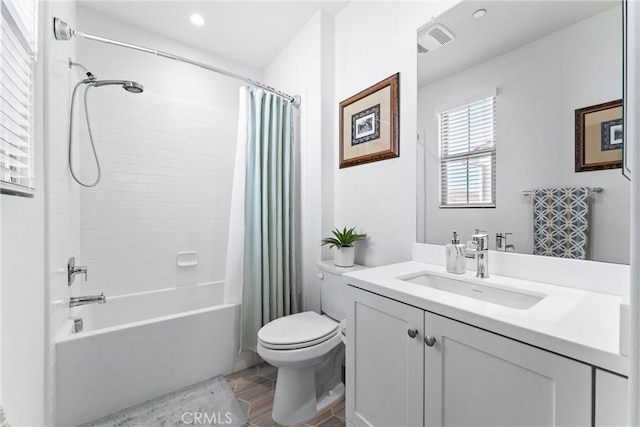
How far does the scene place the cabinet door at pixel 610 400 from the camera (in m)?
0.53

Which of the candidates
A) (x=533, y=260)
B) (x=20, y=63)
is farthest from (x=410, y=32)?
(x=20, y=63)

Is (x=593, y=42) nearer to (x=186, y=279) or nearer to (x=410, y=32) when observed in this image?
(x=410, y=32)

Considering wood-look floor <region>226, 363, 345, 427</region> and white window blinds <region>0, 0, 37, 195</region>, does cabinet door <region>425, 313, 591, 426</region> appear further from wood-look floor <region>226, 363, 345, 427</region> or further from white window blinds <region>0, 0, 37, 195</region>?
white window blinds <region>0, 0, 37, 195</region>

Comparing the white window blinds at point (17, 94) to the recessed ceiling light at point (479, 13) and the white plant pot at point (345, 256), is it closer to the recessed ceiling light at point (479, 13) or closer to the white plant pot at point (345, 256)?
the white plant pot at point (345, 256)

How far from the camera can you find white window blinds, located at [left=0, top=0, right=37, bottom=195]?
760 millimetres

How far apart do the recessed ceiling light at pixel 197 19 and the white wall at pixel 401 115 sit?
3.41 ft

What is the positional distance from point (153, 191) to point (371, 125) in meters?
1.86

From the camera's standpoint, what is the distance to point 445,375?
81cm

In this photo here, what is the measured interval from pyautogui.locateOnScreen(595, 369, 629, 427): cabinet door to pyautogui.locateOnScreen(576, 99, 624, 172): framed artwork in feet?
2.20

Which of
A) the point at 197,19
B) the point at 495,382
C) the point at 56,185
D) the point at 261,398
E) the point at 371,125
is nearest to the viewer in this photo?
the point at 495,382

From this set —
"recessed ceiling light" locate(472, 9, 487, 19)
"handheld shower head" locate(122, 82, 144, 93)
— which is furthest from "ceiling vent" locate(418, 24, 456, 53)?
"handheld shower head" locate(122, 82, 144, 93)

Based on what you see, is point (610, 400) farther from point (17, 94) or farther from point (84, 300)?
point (84, 300)

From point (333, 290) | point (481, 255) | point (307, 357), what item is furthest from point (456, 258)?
point (307, 357)

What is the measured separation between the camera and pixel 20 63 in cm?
87
